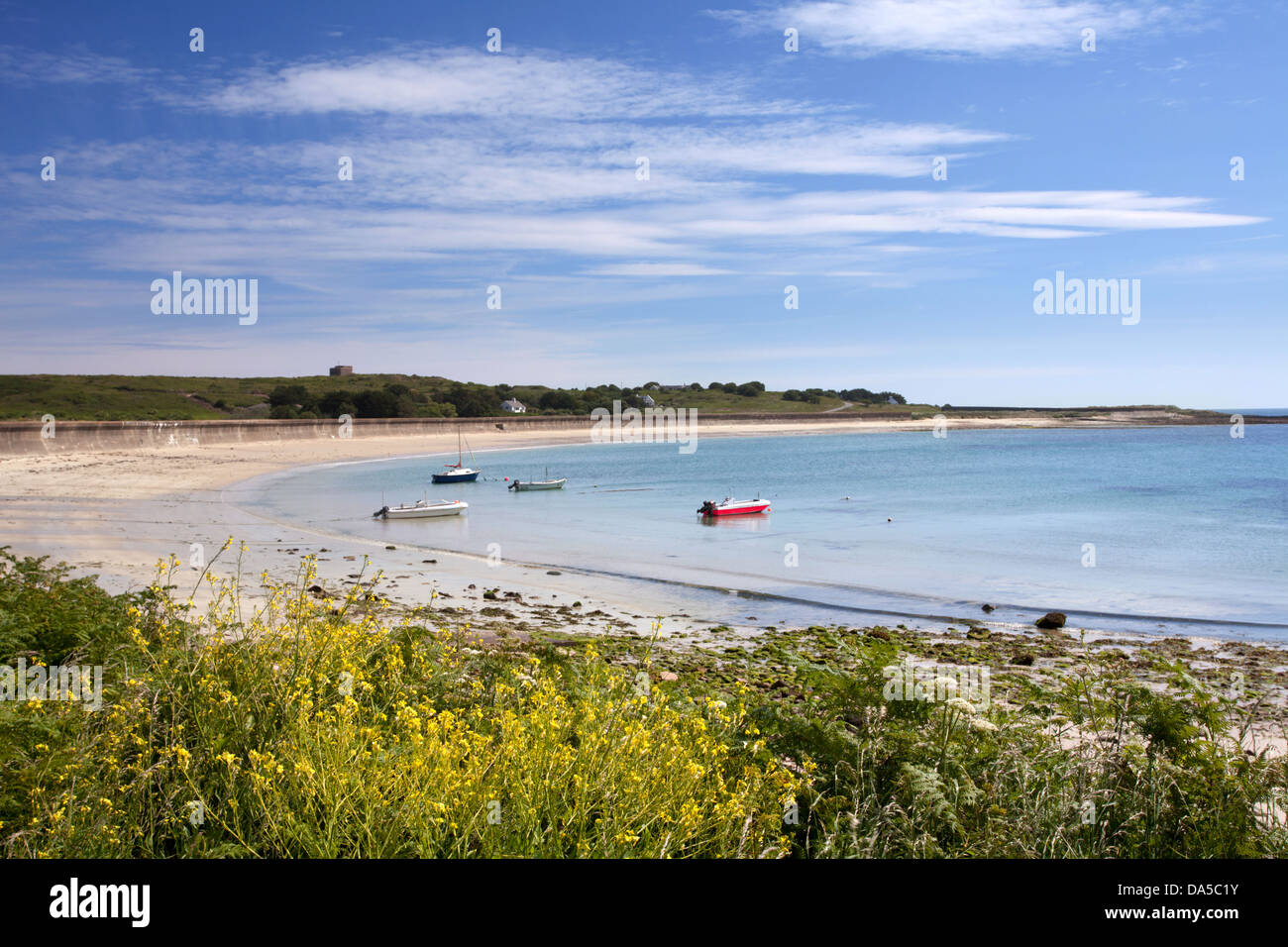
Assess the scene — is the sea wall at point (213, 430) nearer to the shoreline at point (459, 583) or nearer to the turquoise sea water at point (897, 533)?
the turquoise sea water at point (897, 533)

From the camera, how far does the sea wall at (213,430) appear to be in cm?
5548

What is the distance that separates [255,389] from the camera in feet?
413

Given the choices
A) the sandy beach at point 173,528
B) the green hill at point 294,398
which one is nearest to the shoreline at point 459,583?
the sandy beach at point 173,528

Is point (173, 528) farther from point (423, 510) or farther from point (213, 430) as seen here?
point (213, 430)

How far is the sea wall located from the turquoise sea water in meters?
14.2

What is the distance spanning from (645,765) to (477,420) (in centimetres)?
Result: 10196

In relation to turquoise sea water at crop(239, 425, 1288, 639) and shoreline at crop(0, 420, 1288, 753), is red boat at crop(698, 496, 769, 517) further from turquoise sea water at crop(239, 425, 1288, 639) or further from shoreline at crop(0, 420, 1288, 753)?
shoreline at crop(0, 420, 1288, 753)

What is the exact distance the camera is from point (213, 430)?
71375 mm

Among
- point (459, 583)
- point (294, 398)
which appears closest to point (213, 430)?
point (294, 398)

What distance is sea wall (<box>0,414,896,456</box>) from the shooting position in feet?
182

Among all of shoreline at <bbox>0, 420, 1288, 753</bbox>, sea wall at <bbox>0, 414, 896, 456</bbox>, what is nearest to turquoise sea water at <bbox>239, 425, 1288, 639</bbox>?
shoreline at <bbox>0, 420, 1288, 753</bbox>

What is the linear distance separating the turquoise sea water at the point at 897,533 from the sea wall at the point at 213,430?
14.2 metres

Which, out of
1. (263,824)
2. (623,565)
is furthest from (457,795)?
(623,565)

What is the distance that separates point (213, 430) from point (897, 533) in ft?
193
